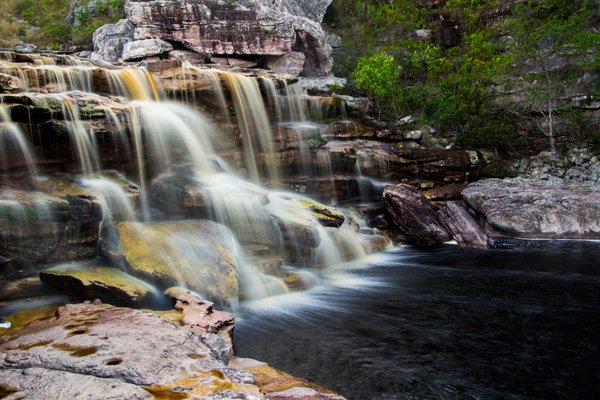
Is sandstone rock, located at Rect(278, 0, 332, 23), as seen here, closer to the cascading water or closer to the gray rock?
the cascading water

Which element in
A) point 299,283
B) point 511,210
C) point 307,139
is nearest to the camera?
point 299,283

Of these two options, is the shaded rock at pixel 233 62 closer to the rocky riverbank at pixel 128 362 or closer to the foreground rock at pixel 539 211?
the foreground rock at pixel 539 211

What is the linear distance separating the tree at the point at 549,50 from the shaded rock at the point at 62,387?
20220mm

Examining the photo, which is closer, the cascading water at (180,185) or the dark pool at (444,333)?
the dark pool at (444,333)

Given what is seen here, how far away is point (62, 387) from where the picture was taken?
11.0 feet

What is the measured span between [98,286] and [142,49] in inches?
652

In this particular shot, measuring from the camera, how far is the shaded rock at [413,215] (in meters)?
13.2

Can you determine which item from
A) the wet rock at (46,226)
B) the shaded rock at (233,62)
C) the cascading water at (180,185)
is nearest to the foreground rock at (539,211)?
the cascading water at (180,185)

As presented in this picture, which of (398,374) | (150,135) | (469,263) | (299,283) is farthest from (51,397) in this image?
(469,263)

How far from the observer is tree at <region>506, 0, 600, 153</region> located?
17.9m

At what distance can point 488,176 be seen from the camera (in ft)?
56.9

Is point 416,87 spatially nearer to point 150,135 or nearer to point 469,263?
point 469,263

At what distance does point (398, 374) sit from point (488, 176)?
14.5 m

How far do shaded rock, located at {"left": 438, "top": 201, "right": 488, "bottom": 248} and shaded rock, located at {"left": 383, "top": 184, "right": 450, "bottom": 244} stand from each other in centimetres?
29
